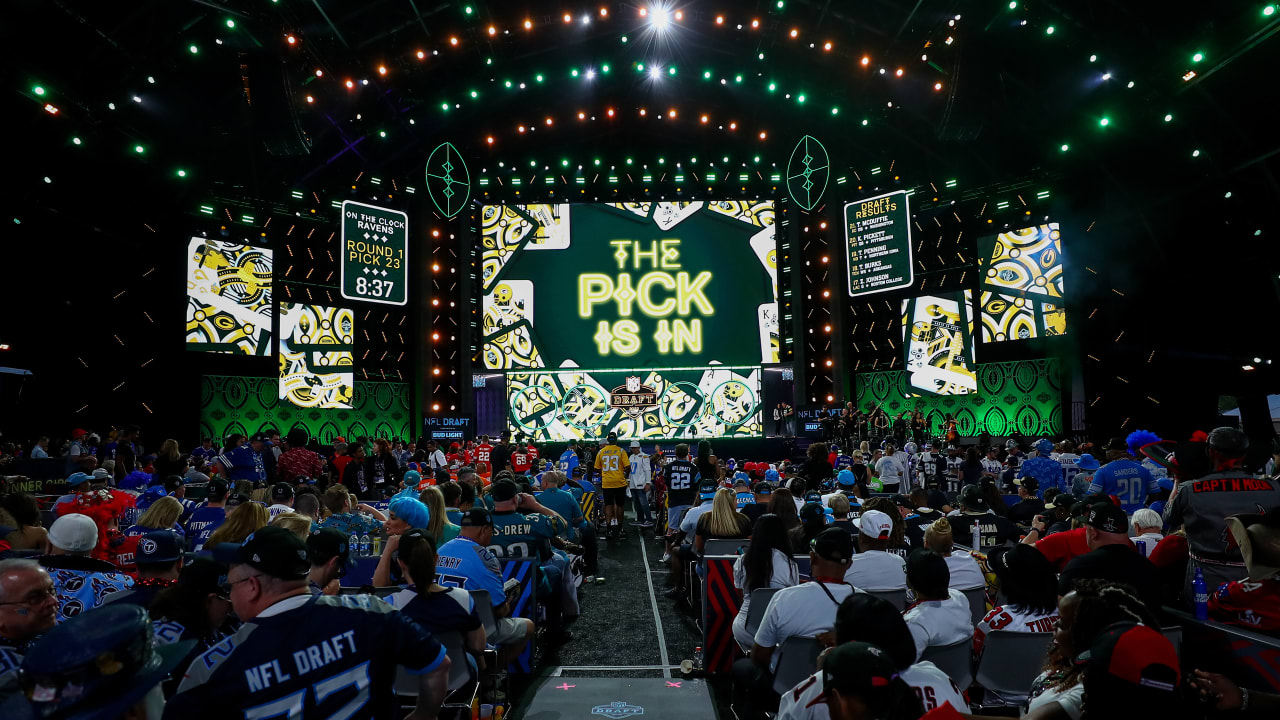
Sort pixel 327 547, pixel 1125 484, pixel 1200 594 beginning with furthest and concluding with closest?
pixel 1125 484 → pixel 1200 594 → pixel 327 547

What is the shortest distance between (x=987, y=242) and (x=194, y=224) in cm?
2282

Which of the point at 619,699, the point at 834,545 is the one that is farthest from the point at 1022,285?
the point at 834,545

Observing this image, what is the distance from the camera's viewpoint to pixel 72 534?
163 inches

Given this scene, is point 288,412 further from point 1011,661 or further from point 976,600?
point 1011,661

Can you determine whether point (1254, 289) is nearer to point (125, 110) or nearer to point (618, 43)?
point (618, 43)

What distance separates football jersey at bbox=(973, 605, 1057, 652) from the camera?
370 cm

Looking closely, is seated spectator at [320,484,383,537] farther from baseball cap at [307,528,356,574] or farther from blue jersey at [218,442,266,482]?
blue jersey at [218,442,266,482]

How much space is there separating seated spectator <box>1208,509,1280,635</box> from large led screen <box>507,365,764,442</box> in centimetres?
2052

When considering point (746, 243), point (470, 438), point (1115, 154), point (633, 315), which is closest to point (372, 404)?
point (470, 438)

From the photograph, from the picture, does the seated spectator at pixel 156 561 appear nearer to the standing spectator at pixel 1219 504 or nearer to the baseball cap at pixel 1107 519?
the baseball cap at pixel 1107 519

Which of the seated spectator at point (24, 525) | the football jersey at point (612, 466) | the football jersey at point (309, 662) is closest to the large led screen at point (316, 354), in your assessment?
the football jersey at point (612, 466)

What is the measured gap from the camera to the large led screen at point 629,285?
2498 cm

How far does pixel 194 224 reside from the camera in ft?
68.4

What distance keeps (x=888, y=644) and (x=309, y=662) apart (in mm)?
1754
